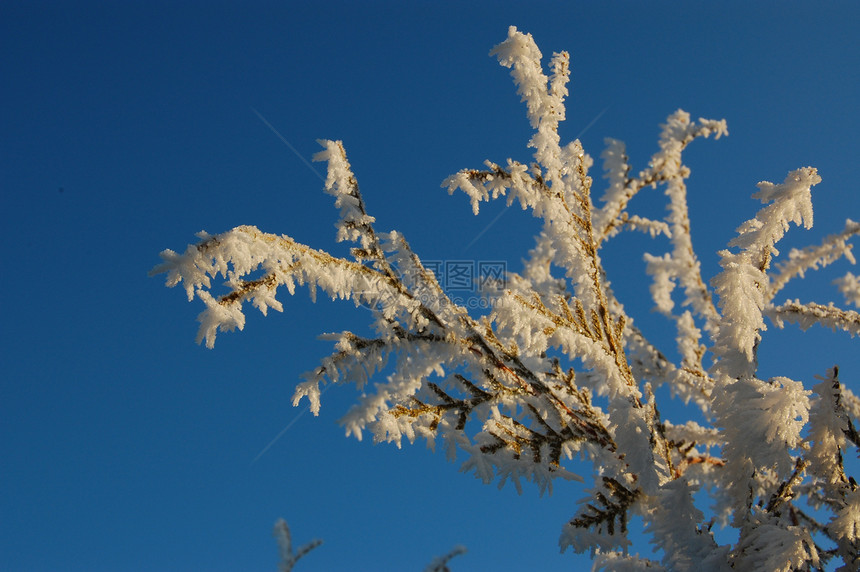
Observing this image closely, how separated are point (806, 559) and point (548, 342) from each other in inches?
56.0

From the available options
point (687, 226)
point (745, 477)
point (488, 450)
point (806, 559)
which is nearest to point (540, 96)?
point (488, 450)

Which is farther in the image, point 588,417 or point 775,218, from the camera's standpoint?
point 588,417

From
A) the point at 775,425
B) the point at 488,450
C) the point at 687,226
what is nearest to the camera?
the point at 775,425

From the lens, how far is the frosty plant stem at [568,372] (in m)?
2.23

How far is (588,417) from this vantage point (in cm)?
335

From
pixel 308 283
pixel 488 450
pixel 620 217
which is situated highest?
pixel 620 217

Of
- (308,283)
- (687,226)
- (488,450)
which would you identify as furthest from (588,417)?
(687,226)

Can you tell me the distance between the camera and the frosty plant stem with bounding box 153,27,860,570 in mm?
2230

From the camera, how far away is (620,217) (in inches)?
199

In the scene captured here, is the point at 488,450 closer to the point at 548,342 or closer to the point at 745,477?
the point at 548,342

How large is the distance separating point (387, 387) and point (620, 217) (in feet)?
11.3

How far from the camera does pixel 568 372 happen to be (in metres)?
3.62

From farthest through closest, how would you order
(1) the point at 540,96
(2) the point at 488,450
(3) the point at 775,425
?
(1) the point at 540,96, (2) the point at 488,450, (3) the point at 775,425

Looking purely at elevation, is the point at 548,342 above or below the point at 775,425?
above
